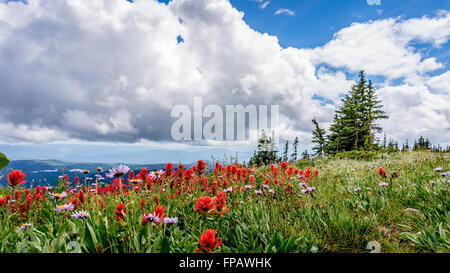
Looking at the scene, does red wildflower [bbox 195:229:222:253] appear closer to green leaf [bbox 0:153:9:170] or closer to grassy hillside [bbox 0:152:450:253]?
grassy hillside [bbox 0:152:450:253]

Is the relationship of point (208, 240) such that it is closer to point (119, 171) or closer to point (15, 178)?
point (119, 171)

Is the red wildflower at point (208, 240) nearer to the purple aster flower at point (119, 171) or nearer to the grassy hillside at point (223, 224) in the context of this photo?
the grassy hillside at point (223, 224)

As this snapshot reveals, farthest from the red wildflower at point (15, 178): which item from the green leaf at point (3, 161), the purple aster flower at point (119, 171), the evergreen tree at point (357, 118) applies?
the evergreen tree at point (357, 118)

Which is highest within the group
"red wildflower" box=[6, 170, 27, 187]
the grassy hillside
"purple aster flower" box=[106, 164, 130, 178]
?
"purple aster flower" box=[106, 164, 130, 178]

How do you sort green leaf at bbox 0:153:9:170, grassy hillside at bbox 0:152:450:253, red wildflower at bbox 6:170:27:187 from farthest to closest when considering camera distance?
1. red wildflower at bbox 6:170:27:187
2. grassy hillside at bbox 0:152:450:253
3. green leaf at bbox 0:153:9:170

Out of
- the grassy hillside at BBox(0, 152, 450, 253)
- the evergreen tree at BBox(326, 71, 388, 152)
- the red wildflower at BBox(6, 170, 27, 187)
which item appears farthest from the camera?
the evergreen tree at BBox(326, 71, 388, 152)

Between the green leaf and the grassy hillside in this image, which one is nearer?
the green leaf

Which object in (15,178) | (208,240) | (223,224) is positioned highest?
(15,178)

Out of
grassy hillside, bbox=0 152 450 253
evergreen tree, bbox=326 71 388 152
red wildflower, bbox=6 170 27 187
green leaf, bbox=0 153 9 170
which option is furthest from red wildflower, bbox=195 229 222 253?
evergreen tree, bbox=326 71 388 152

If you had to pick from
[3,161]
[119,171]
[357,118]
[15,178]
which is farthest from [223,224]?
[357,118]

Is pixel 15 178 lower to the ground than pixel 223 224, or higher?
higher

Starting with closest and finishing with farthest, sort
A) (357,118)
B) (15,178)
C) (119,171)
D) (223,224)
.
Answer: (119,171)
(15,178)
(223,224)
(357,118)
